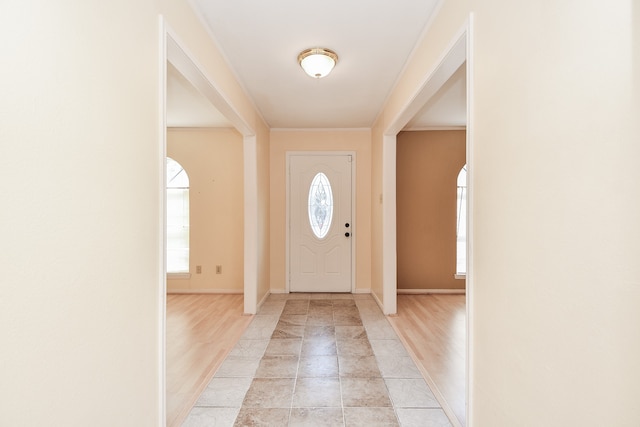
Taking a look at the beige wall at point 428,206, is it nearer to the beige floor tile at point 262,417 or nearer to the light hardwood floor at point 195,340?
the light hardwood floor at point 195,340

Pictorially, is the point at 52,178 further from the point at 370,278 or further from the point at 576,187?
the point at 370,278

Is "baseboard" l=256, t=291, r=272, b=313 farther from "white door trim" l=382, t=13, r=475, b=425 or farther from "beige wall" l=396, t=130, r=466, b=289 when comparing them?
"white door trim" l=382, t=13, r=475, b=425

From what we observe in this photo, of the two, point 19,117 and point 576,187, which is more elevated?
point 19,117

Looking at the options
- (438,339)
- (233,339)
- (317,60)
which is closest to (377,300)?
(438,339)

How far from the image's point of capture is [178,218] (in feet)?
17.3

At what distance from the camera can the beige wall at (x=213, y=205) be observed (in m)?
5.21

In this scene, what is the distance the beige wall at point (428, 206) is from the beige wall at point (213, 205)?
2.50 meters

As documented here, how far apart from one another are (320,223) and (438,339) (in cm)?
250

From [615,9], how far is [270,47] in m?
2.26

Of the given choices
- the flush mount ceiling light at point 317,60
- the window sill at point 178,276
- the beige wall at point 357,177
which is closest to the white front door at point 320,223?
the beige wall at point 357,177

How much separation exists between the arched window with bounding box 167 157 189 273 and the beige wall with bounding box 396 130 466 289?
3.28 m

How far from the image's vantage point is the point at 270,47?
2.65 meters

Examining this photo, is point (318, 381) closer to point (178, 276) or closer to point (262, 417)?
point (262, 417)

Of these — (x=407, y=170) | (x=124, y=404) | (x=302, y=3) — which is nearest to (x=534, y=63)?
(x=302, y=3)
